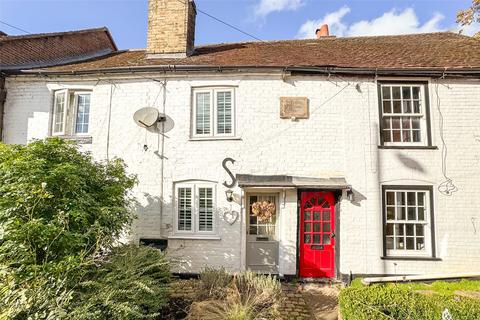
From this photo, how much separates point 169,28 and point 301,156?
6.37 metres

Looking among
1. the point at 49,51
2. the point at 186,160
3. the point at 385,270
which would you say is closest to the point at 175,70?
the point at 186,160

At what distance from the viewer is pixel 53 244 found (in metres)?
5.48

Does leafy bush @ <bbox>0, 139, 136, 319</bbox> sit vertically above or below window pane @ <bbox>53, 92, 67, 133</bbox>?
below

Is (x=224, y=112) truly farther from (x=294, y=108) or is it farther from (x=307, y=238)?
(x=307, y=238)

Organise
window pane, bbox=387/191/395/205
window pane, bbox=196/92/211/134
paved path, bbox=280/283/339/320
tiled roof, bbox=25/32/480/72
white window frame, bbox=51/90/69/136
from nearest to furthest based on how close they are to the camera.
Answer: paved path, bbox=280/283/339/320
window pane, bbox=387/191/395/205
tiled roof, bbox=25/32/480/72
window pane, bbox=196/92/211/134
white window frame, bbox=51/90/69/136

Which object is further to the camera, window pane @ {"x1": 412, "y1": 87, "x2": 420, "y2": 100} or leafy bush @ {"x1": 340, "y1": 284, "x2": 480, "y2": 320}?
window pane @ {"x1": 412, "y1": 87, "x2": 420, "y2": 100}

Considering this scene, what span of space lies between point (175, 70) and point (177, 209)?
13.9ft

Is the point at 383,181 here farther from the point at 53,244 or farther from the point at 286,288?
the point at 53,244

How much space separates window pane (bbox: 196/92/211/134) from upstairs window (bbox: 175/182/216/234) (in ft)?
5.46

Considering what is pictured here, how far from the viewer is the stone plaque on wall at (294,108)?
9.16 meters

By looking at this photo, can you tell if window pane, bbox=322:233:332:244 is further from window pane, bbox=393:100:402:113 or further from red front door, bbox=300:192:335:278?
window pane, bbox=393:100:402:113

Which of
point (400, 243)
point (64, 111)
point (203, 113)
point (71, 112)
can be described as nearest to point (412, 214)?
point (400, 243)

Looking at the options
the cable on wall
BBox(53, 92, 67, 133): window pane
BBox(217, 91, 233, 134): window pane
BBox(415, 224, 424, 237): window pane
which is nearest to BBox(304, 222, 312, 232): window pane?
BBox(415, 224, 424, 237): window pane

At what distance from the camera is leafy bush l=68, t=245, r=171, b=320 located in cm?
480
